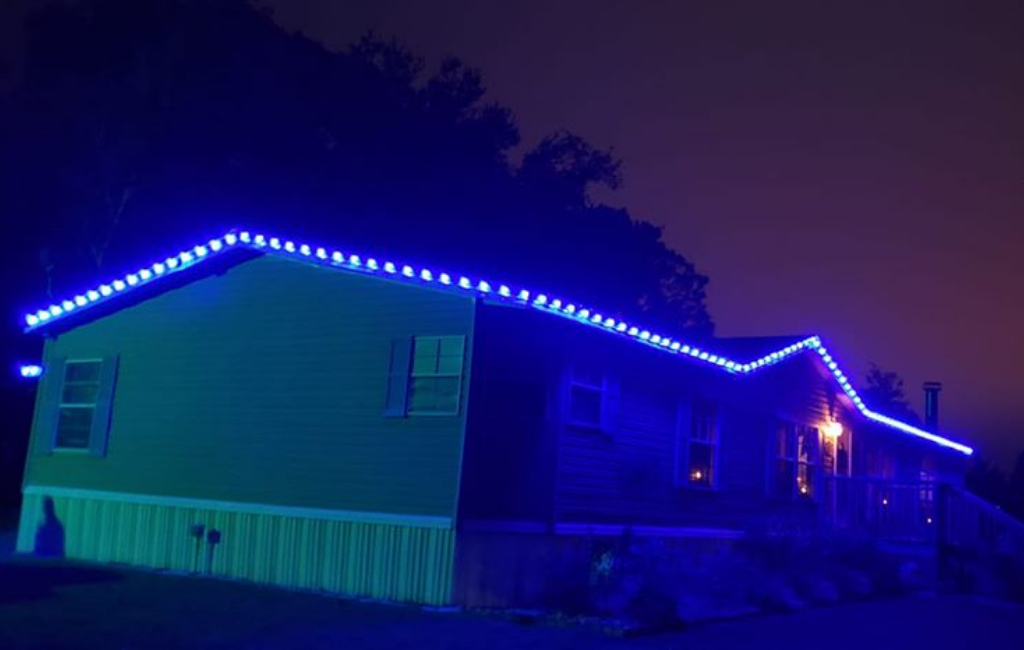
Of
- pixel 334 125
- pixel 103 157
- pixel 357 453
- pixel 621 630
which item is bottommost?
pixel 621 630

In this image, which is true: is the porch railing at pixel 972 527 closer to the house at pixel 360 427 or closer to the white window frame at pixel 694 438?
the house at pixel 360 427

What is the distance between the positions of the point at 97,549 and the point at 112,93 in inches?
618

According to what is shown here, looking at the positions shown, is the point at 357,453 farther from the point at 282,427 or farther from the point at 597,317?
the point at 597,317

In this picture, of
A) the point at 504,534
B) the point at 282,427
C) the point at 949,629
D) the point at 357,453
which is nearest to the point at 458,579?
the point at 504,534

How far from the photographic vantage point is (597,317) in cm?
1588

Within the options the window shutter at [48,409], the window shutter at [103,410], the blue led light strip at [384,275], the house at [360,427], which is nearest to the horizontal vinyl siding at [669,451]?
the house at [360,427]

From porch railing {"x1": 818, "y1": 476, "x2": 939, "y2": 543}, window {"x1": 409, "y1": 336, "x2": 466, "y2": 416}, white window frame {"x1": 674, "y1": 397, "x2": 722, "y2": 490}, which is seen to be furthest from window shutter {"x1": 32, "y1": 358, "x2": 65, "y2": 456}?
porch railing {"x1": 818, "y1": 476, "x2": 939, "y2": 543}

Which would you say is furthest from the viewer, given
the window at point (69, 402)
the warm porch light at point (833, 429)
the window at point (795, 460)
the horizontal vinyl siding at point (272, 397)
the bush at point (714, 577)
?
the warm porch light at point (833, 429)

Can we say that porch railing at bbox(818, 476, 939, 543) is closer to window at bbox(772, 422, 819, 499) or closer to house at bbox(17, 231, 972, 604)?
window at bbox(772, 422, 819, 499)

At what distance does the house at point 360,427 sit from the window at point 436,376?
0.03 m

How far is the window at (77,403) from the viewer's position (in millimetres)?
18984

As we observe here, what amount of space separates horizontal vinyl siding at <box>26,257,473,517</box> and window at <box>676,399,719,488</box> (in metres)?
6.38

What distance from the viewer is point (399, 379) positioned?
15.1 metres

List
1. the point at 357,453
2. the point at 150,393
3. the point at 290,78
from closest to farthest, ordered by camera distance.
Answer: the point at 357,453 → the point at 150,393 → the point at 290,78
